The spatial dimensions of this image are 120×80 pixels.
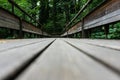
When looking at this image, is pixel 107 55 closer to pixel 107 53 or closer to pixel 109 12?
pixel 107 53

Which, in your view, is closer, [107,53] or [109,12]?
[107,53]

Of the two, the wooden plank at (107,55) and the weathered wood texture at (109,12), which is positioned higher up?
the weathered wood texture at (109,12)

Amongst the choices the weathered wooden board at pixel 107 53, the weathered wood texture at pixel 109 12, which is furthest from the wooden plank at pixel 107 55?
the weathered wood texture at pixel 109 12

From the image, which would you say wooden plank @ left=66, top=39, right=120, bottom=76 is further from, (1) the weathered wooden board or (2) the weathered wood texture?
(2) the weathered wood texture

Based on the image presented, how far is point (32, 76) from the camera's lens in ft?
1.51

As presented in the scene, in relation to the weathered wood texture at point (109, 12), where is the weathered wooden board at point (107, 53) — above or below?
below

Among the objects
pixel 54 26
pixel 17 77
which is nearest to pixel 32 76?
pixel 17 77

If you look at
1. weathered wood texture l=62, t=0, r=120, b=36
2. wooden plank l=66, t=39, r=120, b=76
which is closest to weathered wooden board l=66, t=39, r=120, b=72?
wooden plank l=66, t=39, r=120, b=76

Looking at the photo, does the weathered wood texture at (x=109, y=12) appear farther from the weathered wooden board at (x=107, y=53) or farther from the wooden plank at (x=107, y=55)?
the wooden plank at (x=107, y=55)

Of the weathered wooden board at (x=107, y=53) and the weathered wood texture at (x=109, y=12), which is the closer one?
the weathered wooden board at (x=107, y=53)

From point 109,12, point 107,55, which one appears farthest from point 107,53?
point 109,12

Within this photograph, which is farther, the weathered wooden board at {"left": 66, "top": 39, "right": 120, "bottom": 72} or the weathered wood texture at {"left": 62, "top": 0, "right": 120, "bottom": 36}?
the weathered wood texture at {"left": 62, "top": 0, "right": 120, "bottom": 36}

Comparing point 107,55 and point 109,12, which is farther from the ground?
point 109,12

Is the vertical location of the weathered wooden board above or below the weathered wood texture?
below
